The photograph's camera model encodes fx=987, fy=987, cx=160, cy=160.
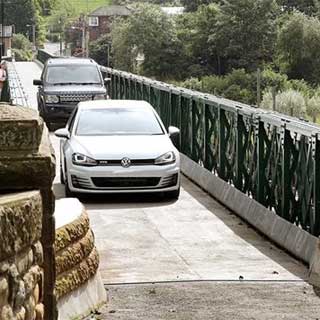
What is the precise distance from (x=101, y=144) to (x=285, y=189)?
3.88 m

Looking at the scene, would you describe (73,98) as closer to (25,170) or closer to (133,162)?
(133,162)

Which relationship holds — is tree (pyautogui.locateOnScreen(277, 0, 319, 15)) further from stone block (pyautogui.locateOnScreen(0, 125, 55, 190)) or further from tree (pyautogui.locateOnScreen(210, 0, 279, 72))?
stone block (pyautogui.locateOnScreen(0, 125, 55, 190))

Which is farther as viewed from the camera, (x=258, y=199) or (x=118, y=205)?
(x=118, y=205)

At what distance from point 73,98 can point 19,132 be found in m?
20.2

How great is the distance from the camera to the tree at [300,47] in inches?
3693

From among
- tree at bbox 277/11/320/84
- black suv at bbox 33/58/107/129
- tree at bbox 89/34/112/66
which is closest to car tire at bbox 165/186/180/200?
black suv at bbox 33/58/107/129

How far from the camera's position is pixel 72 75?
26.9m

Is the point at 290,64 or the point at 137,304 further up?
the point at 137,304

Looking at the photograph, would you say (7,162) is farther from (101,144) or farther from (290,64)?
(290,64)

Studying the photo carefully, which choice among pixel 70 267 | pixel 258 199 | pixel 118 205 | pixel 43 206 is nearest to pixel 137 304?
pixel 70 267

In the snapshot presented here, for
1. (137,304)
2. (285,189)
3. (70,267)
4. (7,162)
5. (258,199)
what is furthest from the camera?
(258,199)

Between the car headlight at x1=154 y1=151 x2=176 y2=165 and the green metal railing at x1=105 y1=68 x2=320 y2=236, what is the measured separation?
0.88 meters

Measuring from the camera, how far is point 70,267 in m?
7.29

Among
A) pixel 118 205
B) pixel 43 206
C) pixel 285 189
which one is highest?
pixel 43 206
